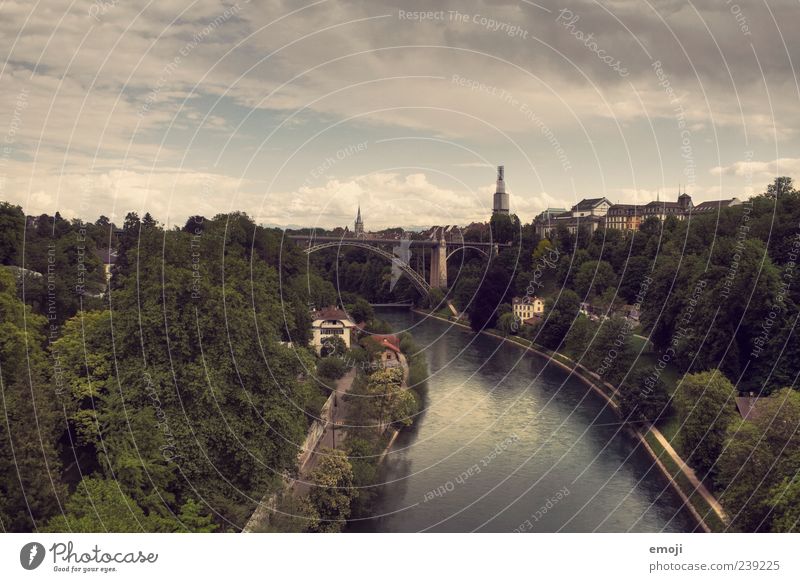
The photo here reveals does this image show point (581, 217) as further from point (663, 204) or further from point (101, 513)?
point (101, 513)

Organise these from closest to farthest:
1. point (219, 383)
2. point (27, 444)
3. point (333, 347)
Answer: point (27, 444) < point (219, 383) < point (333, 347)

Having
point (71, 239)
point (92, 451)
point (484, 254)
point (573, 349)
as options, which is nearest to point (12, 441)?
point (92, 451)

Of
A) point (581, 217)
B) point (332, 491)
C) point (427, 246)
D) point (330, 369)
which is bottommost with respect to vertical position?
point (332, 491)

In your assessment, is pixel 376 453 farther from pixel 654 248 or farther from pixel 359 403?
pixel 654 248

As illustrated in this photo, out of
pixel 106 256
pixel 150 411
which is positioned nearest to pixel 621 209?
pixel 106 256

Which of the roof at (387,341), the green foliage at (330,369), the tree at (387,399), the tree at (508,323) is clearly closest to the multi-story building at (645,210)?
the tree at (508,323)

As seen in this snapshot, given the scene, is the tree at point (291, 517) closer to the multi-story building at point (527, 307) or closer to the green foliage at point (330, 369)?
the green foliage at point (330, 369)
